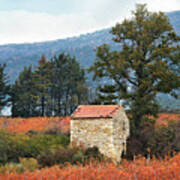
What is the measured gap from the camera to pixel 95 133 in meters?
24.0

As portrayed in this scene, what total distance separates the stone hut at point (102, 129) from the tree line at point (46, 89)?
74.5 ft

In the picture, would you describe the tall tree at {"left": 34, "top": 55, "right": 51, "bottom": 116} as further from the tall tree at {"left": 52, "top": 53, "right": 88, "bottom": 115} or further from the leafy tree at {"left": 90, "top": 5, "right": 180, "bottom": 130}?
the leafy tree at {"left": 90, "top": 5, "right": 180, "bottom": 130}

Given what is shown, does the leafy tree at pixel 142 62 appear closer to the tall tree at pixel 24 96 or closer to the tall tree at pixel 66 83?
the tall tree at pixel 24 96

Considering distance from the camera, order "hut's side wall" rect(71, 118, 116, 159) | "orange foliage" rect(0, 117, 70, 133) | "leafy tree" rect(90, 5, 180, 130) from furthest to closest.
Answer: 1. "orange foliage" rect(0, 117, 70, 133)
2. "leafy tree" rect(90, 5, 180, 130)
3. "hut's side wall" rect(71, 118, 116, 159)

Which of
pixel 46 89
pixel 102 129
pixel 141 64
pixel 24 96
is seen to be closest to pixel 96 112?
pixel 102 129

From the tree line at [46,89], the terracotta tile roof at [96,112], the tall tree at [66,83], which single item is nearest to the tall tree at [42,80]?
the tree line at [46,89]

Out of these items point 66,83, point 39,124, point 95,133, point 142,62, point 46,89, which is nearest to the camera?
point 95,133

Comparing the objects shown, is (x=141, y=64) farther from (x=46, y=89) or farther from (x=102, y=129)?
(x=46, y=89)

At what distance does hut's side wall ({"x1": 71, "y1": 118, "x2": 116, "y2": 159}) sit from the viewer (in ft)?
76.9

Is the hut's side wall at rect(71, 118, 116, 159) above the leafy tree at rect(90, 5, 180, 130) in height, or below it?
below

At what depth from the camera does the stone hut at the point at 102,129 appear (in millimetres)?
23484

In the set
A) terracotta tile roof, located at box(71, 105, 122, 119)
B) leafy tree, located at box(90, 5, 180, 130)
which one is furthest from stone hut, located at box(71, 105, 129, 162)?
leafy tree, located at box(90, 5, 180, 130)

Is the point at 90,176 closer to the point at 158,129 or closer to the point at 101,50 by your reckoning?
the point at 158,129

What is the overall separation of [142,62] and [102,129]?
26.6 ft
